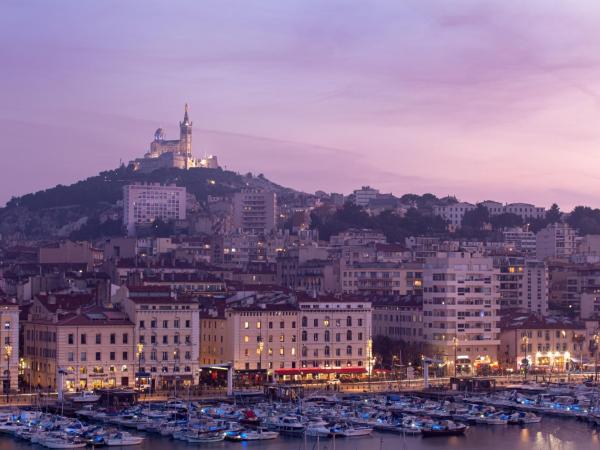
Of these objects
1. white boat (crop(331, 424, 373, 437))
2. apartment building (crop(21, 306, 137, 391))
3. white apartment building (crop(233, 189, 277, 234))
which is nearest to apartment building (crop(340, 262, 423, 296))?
apartment building (crop(21, 306, 137, 391))

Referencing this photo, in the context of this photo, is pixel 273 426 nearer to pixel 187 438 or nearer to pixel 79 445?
pixel 187 438

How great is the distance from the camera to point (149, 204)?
190750 millimetres

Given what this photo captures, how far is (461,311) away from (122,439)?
30.8 metres

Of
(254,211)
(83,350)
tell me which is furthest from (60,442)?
(254,211)

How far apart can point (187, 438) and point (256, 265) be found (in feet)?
221

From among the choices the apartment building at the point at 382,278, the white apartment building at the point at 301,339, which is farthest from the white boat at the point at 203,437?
the apartment building at the point at 382,278

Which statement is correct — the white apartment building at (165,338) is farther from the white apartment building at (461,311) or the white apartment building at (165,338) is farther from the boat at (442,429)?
the white apartment building at (461,311)

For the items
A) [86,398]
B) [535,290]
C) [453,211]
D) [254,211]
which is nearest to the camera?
[86,398]

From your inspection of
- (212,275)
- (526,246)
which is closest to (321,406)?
(212,275)

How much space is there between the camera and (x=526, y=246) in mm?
158750

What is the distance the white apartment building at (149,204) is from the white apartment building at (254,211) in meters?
12.0

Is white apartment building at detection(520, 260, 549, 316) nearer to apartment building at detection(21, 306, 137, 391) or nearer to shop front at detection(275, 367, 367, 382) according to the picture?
shop front at detection(275, 367, 367, 382)

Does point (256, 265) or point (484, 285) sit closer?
point (484, 285)

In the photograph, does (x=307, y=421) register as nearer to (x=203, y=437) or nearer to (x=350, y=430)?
(x=350, y=430)
